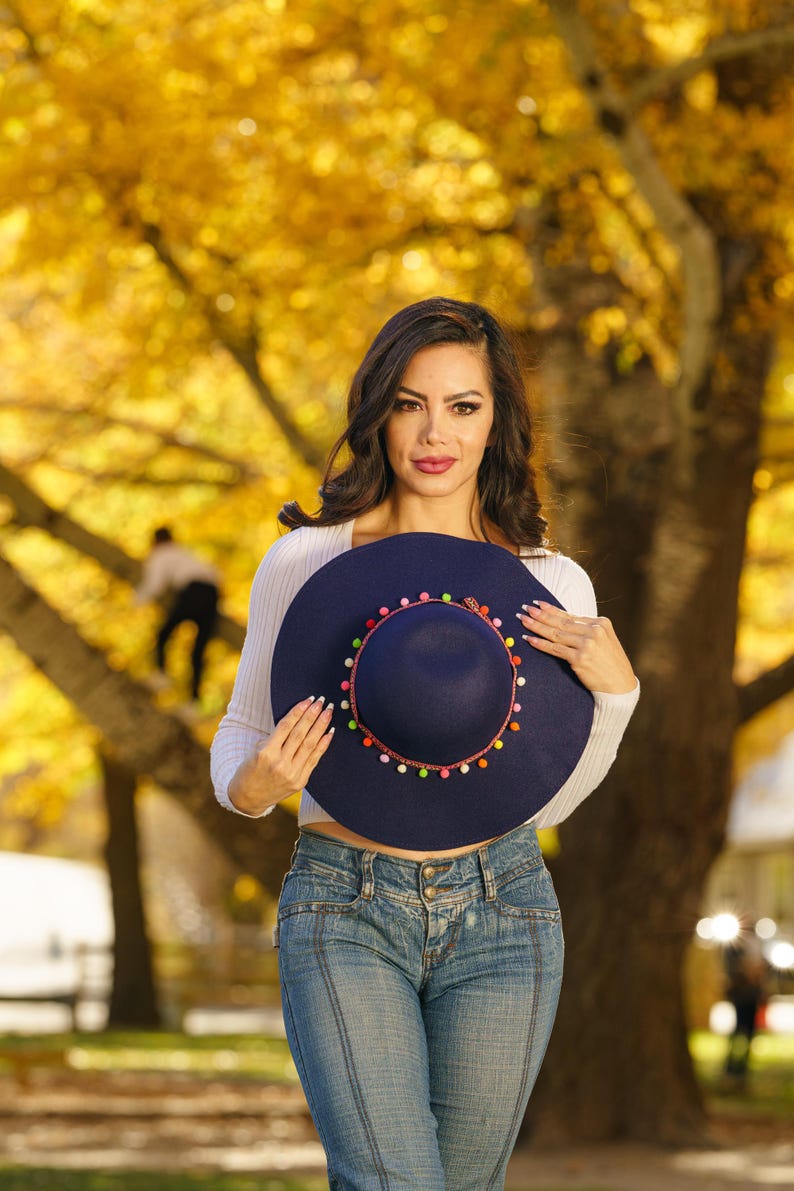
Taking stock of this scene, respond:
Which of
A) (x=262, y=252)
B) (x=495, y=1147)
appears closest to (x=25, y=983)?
(x=262, y=252)

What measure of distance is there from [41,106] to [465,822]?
896cm

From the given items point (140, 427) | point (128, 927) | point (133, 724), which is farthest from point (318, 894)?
point (128, 927)

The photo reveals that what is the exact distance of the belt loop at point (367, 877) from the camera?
3.04m

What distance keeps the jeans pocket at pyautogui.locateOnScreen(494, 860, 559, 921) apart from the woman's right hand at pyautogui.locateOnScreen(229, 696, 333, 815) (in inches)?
15.8

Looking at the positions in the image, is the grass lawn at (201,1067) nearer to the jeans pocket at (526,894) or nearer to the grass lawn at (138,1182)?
the grass lawn at (138,1182)

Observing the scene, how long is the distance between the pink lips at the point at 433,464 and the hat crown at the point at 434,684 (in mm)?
312

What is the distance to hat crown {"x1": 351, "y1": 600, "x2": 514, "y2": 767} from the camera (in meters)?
3.03

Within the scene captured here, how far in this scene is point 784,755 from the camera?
40094 millimetres

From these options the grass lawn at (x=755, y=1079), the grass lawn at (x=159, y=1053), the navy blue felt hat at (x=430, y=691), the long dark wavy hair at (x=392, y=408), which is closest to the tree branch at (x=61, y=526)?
the grass lawn at (x=755, y=1079)

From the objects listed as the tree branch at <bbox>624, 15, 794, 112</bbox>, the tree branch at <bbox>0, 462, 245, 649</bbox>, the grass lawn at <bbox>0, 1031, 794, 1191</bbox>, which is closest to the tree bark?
the tree branch at <bbox>0, 462, 245, 649</bbox>

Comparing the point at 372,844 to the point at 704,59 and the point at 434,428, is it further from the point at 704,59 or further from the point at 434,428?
the point at 704,59

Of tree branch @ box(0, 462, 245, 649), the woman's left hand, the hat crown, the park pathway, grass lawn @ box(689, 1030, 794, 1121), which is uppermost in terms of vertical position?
tree branch @ box(0, 462, 245, 649)

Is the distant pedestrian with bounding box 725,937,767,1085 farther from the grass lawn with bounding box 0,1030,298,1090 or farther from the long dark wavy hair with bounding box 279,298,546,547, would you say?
the long dark wavy hair with bounding box 279,298,546,547

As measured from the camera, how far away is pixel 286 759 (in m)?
3.02
